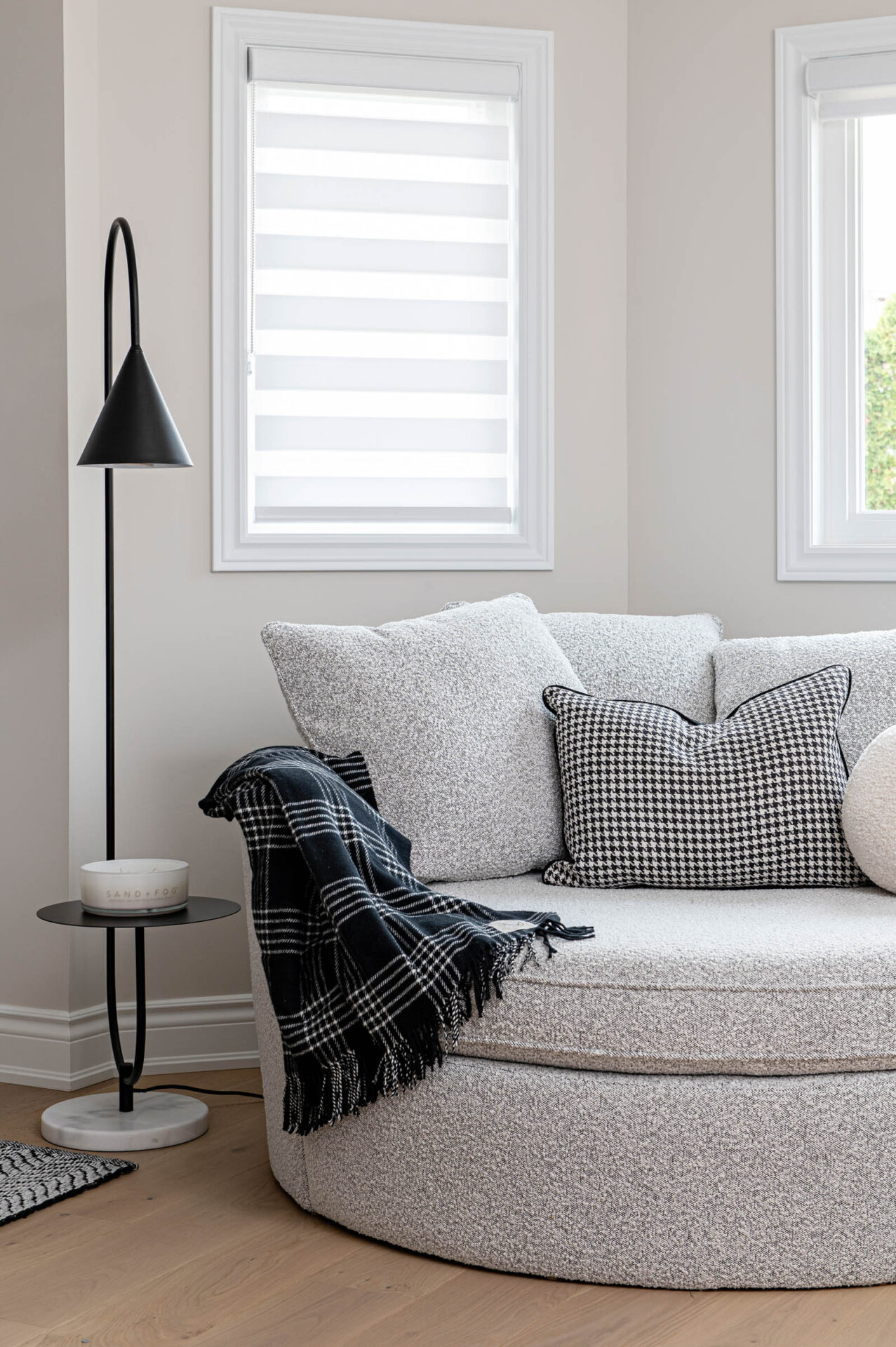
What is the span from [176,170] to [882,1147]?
2.33 meters

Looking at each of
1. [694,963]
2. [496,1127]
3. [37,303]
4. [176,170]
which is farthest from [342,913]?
[176,170]

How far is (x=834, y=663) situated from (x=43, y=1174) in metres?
1.66

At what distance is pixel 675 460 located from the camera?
10.2 feet

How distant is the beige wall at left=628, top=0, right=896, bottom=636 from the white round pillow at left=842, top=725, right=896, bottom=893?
37.0 inches

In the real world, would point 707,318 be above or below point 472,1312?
above

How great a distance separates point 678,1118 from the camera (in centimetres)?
168

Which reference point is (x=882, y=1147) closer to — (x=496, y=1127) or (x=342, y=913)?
(x=496, y=1127)

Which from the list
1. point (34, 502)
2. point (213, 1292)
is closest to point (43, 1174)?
point (213, 1292)

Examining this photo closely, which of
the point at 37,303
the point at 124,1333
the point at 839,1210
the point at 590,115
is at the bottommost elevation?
the point at 124,1333

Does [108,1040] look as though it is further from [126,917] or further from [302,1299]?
[302,1299]

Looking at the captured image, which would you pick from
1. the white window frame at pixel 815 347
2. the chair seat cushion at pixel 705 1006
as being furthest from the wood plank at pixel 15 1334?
the white window frame at pixel 815 347

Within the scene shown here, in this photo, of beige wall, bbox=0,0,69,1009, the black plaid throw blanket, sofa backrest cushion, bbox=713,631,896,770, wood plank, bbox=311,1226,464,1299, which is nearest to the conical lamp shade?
beige wall, bbox=0,0,69,1009

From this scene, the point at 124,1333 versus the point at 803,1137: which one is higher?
the point at 803,1137

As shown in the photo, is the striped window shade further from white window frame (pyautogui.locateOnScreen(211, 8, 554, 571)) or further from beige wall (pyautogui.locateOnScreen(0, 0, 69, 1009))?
beige wall (pyautogui.locateOnScreen(0, 0, 69, 1009))
